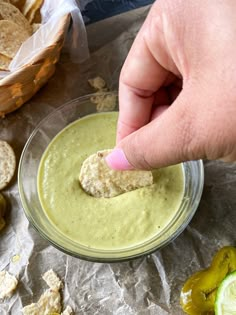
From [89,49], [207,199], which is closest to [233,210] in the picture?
[207,199]

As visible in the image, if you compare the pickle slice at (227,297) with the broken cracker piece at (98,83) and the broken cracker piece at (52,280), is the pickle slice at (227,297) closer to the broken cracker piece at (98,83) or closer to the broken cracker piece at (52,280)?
the broken cracker piece at (52,280)

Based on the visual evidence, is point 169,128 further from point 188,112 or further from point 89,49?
point 89,49

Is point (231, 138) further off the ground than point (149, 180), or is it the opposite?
point (231, 138)

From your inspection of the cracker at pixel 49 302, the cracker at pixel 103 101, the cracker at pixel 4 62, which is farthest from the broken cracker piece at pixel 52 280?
the cracker at pixel 4 62

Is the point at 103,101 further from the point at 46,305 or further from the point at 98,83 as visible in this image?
the point at 46,305

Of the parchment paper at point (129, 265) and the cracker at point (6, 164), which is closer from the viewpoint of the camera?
the parchment paper at point (129, 265)
